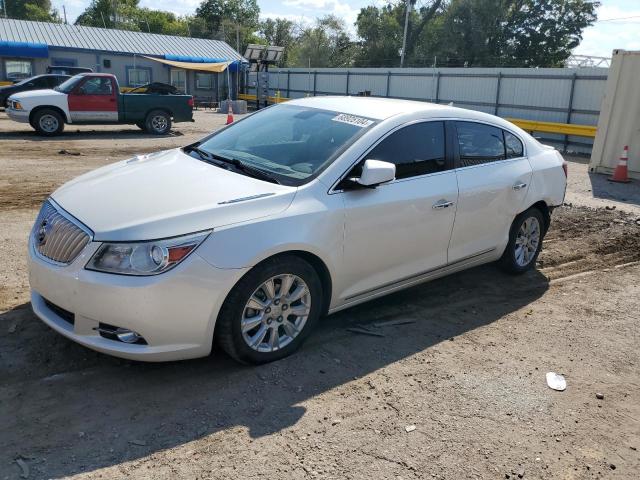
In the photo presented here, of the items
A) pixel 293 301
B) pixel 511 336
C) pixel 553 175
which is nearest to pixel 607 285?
pixel 553 175

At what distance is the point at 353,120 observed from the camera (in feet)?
14.5

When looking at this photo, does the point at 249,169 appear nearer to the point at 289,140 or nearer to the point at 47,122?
the point at 289,140

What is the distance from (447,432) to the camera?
126 inches

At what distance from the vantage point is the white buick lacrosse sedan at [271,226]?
3.23 m

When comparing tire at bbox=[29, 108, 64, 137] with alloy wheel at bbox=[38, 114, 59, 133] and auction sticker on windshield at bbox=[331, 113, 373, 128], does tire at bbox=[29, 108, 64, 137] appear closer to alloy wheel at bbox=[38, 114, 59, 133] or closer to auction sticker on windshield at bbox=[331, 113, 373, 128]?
alloy wheel at bbox=[38, 114, 59, 133]

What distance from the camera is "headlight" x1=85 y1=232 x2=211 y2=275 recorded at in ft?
10.5

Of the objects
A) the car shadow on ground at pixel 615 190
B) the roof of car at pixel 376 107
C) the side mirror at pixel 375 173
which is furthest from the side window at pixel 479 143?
the car shadow on ground at pixel 615 190

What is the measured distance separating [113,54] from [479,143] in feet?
110

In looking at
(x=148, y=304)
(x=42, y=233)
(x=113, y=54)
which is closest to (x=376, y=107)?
(x=148, y=304)

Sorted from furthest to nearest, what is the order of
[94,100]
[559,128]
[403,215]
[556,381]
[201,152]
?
[559,128], [94,100], [201,152], [403,215], [556,381]

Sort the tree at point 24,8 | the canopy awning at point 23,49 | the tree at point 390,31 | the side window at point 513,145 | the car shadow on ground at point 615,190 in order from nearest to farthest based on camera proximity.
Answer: the side window at point 513,145, the car shadow on ground at point 615,190, the canopy awning at point 23,49, the tree at point 390,31, the tree at point 24,8

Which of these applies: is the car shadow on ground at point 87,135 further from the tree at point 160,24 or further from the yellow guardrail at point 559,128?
the tree at point 160,24

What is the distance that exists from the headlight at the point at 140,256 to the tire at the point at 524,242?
11.5ft

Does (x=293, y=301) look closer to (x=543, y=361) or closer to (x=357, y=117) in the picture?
A: (x=357, y=117)
